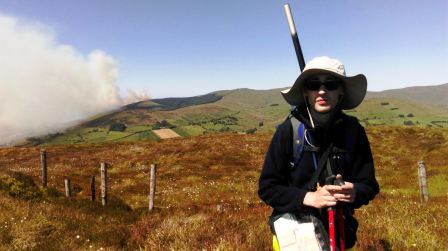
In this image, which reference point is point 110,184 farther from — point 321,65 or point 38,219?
point 321,65

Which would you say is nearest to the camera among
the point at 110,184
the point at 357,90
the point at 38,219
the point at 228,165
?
the point at 357,90

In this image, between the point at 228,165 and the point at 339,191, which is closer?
the point at 339,191

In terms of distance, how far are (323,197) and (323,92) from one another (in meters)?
1.00

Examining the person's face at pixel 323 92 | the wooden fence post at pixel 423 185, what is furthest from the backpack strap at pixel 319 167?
the wooden fence post at pixel 423 185

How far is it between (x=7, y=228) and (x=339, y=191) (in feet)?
31.0

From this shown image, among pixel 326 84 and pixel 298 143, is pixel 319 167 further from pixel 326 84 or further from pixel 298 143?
pixel 326 84

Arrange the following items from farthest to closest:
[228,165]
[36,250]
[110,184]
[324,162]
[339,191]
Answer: [228,165] → [110,184] → [36,250] → [324,162] → [339,191]

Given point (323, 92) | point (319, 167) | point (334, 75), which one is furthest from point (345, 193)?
point (334, 75)

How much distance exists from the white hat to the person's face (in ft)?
0.19

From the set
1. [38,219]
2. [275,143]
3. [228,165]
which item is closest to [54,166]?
[228,165]

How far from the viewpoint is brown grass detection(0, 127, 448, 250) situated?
740 centimetres

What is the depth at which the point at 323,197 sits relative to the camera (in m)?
3.32

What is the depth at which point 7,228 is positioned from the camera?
971 centimetres

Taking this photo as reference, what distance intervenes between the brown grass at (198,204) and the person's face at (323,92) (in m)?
3.44
